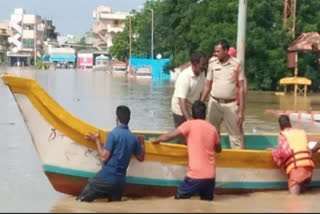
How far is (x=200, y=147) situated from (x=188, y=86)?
1409 millimetres

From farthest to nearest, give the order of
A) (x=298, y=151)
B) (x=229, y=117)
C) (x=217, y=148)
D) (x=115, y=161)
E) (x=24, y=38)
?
(x=24, y=38) → (x=229, y=117) → (x=298, y=151) → (x=217, y=148) → (x=115, y=161)

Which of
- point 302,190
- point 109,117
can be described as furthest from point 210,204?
point 109,117

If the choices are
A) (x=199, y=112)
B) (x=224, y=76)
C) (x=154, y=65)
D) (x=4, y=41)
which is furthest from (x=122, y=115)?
(x=4, y=41)

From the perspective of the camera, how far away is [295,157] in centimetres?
920

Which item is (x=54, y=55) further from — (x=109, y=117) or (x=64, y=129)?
(x=64, y=129)

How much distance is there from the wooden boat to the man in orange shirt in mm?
420

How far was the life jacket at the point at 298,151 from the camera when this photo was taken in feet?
30.2

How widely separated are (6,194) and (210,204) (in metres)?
2.85

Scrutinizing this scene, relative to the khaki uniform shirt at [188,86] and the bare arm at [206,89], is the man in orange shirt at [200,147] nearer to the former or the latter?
the khaki uniform shirt at [188,86]

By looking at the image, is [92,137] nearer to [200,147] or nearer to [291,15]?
[200,147]

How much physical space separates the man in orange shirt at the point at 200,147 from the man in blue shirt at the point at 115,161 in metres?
0.46

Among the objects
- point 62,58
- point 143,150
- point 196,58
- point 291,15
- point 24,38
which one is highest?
point 291,15

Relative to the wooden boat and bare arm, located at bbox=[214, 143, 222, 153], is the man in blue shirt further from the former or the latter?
bare arm, located at bbox=[214, 143, 222, 153]

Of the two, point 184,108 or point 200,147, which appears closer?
point 200,147
